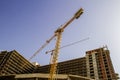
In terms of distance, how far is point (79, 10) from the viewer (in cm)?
5150

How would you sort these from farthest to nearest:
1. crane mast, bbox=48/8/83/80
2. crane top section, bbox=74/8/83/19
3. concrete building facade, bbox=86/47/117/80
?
concrete building facade, bbox=86/47/117/80 → crane top section, bbox=74/8/83/19 → crane mast, bbox=48/8/83/80

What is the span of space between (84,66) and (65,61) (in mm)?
17102

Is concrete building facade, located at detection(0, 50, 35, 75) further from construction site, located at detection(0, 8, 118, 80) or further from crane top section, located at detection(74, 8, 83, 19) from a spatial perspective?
crane top section, located at detection(74, 8, 83, 19)

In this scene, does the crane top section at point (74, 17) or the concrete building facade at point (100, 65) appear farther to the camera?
the concrete building facade at point (100, 65)

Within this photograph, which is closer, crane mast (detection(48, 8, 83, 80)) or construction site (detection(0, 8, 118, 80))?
crane mast (detection(48, 8, 83, 80))

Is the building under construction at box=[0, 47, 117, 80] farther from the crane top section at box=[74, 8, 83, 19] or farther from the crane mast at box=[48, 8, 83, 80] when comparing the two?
the crane top section at box=[74, 8, 83, 19]

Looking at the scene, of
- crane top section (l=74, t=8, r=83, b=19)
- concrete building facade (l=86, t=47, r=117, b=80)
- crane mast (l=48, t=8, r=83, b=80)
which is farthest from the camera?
concrete building facade (l=86, t=47, r=117, b=80)

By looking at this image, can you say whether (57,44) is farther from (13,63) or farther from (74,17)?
(13,63)

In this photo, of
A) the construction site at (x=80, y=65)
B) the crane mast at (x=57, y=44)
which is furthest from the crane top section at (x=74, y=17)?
the construction site at (x=80, y=65)

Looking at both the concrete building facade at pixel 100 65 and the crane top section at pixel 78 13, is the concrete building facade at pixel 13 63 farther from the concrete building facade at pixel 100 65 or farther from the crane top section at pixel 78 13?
the crane top section at pixel 78 13

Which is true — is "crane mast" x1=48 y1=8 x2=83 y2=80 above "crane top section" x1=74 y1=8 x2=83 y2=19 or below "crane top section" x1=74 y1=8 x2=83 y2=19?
below

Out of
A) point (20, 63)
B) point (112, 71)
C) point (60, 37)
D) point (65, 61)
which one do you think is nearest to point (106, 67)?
point (112, 71)

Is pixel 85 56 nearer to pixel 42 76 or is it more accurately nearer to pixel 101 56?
pixel 101 56

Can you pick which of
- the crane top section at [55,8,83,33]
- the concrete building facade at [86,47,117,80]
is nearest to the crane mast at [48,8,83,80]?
the crane top section at [55,8,83,33]
